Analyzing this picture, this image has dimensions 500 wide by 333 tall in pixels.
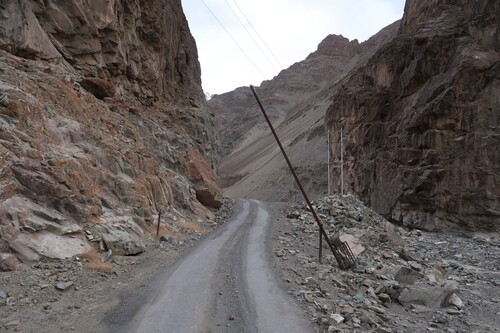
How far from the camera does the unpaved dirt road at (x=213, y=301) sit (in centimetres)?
728

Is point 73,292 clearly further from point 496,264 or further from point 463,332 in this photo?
point 496,264

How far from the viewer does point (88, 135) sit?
1580cm

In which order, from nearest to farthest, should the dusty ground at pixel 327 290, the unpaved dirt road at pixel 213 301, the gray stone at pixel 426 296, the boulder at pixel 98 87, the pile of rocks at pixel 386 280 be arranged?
the unpaved dirt road at pixel 213 301 < the dusty ground at pixel 327 290 < the pile of rocks at pixel 386 280 < the gray stone at pixel 426 296 < the boulder at pixel 98 87

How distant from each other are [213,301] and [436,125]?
28.5m

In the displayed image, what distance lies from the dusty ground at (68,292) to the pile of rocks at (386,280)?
4429 millimetres

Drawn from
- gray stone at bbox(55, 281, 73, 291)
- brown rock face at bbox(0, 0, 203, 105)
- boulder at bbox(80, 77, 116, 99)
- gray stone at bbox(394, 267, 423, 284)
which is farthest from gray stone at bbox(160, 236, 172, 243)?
brown rock face at bbox(0, 0, 203, 105)

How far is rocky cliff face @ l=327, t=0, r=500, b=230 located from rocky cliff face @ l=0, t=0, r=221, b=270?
17.0 m

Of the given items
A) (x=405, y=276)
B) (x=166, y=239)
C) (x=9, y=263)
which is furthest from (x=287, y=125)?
(x=9, y=263)

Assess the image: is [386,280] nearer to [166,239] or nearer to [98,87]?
[166,239]

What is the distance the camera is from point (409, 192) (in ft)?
103

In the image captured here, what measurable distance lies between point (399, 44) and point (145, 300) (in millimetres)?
38221

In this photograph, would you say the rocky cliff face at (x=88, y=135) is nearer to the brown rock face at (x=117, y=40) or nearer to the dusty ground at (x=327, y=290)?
the brown rock face at (x=117, y=40)

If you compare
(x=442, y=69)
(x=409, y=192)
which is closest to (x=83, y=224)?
(x=409, y=192)

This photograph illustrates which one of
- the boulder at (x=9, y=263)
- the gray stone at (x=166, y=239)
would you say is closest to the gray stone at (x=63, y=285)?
the boulder at (x=9, y=263)
